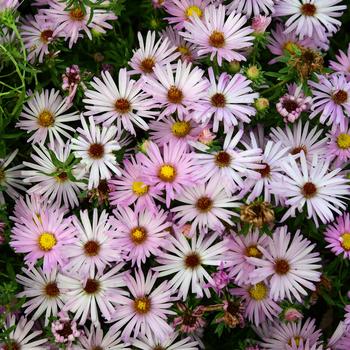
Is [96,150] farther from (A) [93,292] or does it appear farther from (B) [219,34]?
(B) [219,34]

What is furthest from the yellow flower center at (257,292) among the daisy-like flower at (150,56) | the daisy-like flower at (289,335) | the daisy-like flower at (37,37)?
the daisy-like flower at (37,37)

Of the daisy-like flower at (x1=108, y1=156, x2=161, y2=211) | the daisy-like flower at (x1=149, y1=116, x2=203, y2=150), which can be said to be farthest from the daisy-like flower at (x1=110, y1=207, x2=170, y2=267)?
the daisy-like flower at (x1=149, y1=116, x2=203, y2=150)

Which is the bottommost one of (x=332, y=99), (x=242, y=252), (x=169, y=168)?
(x=242, y=252)

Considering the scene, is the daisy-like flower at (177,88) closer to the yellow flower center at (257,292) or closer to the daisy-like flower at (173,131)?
the daisy-like flower at (173,131)

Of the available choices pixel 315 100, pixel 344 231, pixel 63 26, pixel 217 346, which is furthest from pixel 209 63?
pixel 217 346

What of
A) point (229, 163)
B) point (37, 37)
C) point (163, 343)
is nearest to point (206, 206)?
point (229, 163)

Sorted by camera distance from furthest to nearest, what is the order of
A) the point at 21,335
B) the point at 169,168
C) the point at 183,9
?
1. the point at 183,9
2. the point at 21,335
3. the point at 169,168

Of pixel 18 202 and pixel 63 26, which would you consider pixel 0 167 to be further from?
pixel 63 26

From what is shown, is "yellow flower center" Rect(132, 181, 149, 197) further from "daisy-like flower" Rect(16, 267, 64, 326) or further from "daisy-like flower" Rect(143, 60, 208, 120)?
"daisy-like flower" Rect(16, 267, 64, 326)
